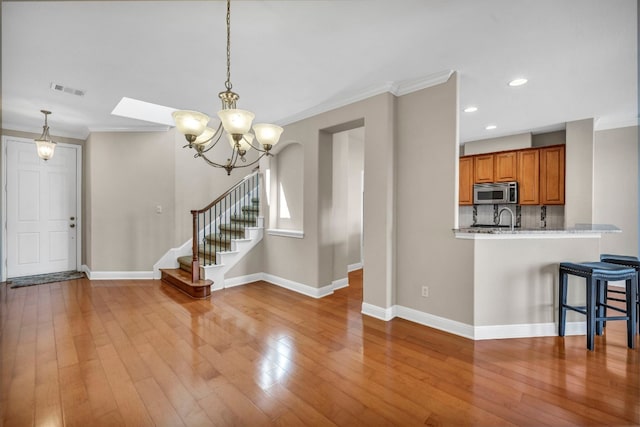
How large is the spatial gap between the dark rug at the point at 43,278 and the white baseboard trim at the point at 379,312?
5303 mm

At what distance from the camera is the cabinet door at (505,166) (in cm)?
533

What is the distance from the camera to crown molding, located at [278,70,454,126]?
120 inches

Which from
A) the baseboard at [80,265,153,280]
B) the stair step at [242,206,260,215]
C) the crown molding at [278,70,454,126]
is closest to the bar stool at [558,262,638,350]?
the crown molding at [278,70,454,126]

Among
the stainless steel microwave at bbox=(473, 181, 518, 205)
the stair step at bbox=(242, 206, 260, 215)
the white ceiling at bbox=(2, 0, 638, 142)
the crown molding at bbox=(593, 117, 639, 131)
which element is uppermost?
the white ceiling at bbox=(2, 0, 638, 142)

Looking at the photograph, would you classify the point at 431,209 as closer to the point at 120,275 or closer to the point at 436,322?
the point at 436,322

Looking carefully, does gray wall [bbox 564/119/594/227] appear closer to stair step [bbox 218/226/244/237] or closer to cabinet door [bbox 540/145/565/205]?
cabinet door [bbox 540/145/565/205]

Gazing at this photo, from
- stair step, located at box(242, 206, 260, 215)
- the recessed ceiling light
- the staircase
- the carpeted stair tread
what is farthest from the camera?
stair step, located at box(242, 206, 260, 215)

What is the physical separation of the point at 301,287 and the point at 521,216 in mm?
4644

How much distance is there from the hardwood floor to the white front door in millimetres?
2339

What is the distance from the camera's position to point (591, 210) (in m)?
4.49

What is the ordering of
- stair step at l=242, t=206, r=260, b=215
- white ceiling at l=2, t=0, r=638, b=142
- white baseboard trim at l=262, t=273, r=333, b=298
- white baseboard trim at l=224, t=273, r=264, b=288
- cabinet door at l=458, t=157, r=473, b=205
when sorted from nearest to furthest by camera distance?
white ceiling at l=2, t=0, r=638, b=142 → white baseboard trim at l=262, t=273, r=333, b=298 → white baseboard trim at l=224, t=273, r=264, b=288 → stair step at l=242, t=206, r=260, b=215 → cabinet door at l=458, t=157, r=473, b=205

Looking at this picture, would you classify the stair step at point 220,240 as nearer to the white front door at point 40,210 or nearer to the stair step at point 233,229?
the stair step at point 233,229

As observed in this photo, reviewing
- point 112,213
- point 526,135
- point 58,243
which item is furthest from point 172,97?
point 526,135

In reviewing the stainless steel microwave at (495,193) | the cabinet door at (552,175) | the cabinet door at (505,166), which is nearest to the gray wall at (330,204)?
the stainless steel microwave at (495,193)
